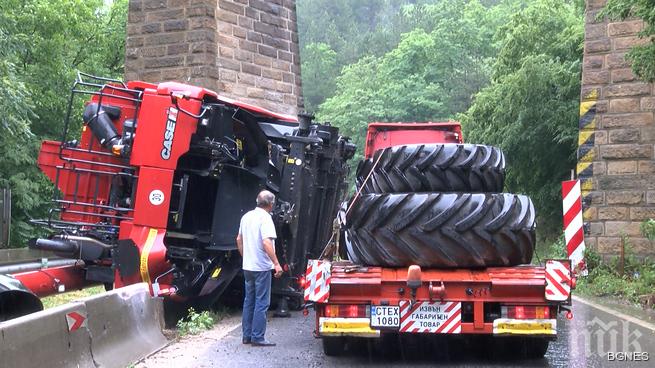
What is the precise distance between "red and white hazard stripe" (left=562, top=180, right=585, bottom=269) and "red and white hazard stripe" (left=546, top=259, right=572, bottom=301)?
711 cm

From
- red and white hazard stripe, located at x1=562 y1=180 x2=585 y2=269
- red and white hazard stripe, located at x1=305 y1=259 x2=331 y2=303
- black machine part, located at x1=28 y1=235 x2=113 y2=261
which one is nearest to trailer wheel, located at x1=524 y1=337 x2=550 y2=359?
red and white hazard stripe, located at x1=305 y1=259 x2=331 y2=303

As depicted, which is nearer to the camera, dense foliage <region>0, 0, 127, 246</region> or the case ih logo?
the case ih logo

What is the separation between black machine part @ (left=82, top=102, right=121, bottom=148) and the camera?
8844mm

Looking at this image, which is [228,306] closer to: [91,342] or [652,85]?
[91,342]

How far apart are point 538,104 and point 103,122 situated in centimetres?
1667

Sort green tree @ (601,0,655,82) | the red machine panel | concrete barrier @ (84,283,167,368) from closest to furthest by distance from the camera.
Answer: concrete barrier @ (84,283,167,368) → green tree @ (601,0,655,82) → the red machine panel

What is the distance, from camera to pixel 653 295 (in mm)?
11180

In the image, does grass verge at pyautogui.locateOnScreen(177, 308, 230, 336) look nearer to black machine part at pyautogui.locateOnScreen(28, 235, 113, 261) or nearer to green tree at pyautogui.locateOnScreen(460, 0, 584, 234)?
black machine part at pyautogui.locateOnScreen(28, 235, 113, 261)

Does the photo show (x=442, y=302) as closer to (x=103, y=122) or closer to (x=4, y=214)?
(x=103, y=122)

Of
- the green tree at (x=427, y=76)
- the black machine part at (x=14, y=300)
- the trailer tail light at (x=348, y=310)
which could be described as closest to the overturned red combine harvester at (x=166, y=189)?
the black machine part at (x=14, y=300)

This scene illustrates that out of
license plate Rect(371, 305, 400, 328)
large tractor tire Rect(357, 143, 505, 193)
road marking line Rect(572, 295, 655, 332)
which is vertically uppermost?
large tractor tire Rect(357, 143, 505, 193)

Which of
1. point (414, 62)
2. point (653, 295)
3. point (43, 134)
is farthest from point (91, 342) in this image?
point (414, 62)

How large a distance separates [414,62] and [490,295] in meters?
51.6

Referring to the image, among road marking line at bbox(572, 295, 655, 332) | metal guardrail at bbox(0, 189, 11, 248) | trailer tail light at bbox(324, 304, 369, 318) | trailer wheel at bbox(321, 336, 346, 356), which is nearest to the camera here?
trailer tail light at bbox(324, 304, 369, 318)
